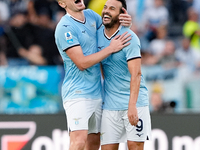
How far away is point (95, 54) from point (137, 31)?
4922mm

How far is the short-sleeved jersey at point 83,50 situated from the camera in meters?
5.23

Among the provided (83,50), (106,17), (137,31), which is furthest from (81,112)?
(137,31)

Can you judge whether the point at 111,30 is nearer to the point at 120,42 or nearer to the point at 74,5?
the point at 120,42

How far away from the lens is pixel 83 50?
17.5ft

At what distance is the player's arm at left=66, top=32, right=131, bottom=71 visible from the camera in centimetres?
514

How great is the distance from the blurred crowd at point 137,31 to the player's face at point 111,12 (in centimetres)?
327

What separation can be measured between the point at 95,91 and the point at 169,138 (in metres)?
2.21

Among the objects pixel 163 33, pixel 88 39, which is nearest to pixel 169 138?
pixel 88 39

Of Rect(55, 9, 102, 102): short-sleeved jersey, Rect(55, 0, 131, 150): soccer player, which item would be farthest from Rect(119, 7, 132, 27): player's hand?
Rect(55, 9, 102, 102): short-sleeved jersey

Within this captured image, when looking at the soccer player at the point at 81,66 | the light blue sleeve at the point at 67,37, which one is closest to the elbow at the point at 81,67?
the soccer player at the point at 81,66

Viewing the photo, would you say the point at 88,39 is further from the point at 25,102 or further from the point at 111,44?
the point at 25,102

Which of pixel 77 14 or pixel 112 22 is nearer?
pixel 112 22

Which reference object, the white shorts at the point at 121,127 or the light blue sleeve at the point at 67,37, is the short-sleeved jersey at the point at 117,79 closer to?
the white shorts at the point at 121,127

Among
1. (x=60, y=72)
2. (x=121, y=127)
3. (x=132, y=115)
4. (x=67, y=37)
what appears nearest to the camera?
(x=132, y=115)
